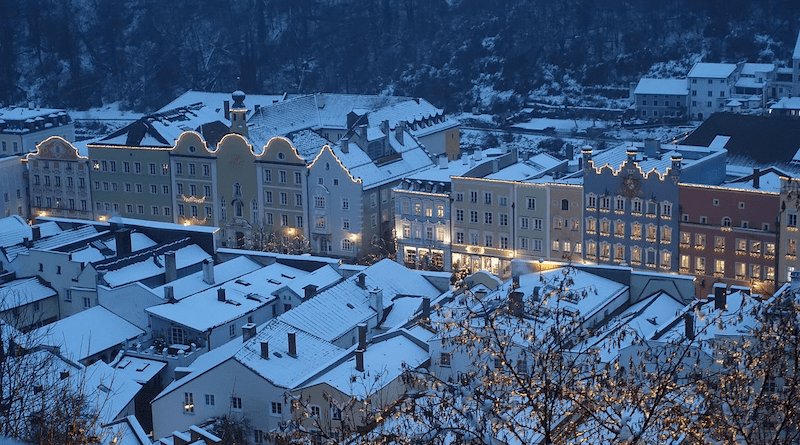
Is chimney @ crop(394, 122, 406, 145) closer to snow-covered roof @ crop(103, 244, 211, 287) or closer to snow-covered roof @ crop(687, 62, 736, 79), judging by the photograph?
snow-covered roof @ crop(103, 244, 211, 287)

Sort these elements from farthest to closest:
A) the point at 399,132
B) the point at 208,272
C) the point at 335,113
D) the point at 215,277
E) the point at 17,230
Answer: the point at 335,113
the point at 399,132
the point at 17,230
the point at 215,277
the point at 208,272

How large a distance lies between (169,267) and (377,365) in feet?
42.8

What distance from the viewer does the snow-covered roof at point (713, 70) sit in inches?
3201

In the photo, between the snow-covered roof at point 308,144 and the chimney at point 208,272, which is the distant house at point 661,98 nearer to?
the snow-covered roof at point 308,144

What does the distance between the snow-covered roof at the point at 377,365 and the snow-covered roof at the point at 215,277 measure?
9.63m

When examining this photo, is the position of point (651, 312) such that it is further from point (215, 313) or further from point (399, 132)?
point (399, 132)

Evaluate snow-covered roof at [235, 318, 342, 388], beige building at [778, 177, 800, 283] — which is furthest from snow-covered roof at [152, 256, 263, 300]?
beige building at [778, 177, 800, 283]

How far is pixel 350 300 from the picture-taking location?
37.8m

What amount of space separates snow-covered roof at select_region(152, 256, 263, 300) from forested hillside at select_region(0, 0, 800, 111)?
2016 inches

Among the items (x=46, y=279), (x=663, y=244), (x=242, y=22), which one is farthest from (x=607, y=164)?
(x=242, y=22)

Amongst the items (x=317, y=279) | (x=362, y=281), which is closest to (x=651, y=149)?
(x=362, y=281)

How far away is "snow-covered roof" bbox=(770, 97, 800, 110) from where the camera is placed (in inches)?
2932

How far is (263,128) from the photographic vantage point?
61406mm

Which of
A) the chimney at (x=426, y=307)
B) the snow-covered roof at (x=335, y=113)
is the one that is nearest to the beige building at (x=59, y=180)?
the snow-covered roof at (x=335, y=113)
